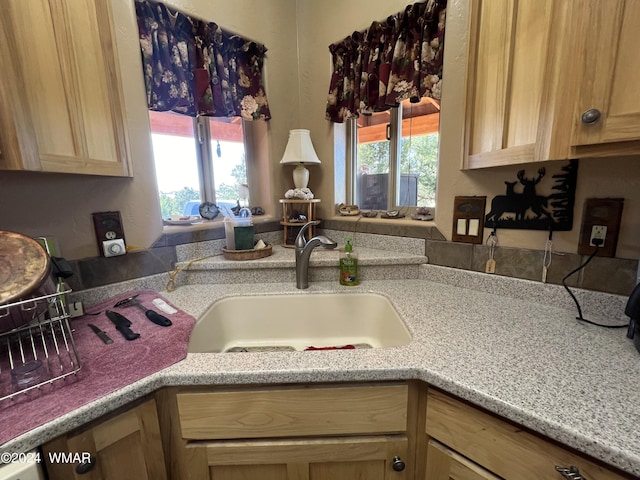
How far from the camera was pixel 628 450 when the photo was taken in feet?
1.52

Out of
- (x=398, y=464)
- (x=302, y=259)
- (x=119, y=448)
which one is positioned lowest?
(x=398, y=464)

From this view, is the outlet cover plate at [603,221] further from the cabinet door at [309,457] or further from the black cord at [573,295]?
the cabinet door at [309,457]

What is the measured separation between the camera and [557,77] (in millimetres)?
655

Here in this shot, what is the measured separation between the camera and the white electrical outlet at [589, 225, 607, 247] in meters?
0.92

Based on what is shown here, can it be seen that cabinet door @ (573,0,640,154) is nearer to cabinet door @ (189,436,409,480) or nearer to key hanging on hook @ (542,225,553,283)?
key hanging on hook @ (542,225,553,283)

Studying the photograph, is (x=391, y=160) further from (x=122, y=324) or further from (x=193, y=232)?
(x=122, y=324)

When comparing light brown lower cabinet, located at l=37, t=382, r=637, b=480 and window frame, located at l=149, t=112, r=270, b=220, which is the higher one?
window frame, located at l=149, t=112, r=270, b=220

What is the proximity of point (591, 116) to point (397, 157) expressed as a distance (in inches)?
40.9

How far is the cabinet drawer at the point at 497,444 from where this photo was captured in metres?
0.54

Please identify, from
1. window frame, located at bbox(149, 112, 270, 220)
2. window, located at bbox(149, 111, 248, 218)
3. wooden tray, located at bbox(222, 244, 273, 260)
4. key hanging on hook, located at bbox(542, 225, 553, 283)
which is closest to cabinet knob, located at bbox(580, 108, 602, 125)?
key hanging on hook, located at bbox(542, 225, 553, 283)

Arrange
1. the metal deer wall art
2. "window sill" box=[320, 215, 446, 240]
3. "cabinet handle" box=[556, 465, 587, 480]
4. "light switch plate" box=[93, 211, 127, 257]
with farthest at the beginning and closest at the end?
1. "window sill" box=[320, 215, 446, 240]
2. "light switch plate" box=[93, 211, 127, 257]
3. the metal deer wall art
4. "cabinet handle" box=[556, 465, 587, 480]

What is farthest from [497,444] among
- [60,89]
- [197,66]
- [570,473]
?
[197,66]

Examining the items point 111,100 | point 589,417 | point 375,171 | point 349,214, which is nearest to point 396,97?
point 375,171

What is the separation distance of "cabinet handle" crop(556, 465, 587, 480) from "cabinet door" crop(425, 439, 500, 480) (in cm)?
14
